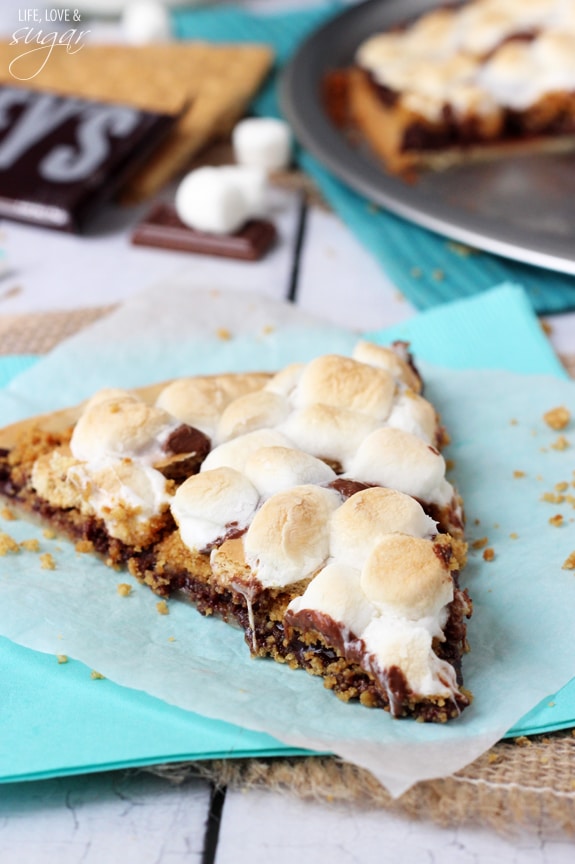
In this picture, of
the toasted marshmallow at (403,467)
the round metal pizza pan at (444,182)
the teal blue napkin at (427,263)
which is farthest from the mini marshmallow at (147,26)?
the toasted marshmallow at (403,467)

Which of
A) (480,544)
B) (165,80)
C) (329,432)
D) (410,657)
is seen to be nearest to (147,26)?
(165,80)

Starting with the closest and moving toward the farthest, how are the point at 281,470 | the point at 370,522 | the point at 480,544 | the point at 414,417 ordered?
1. the point at 370,522
2. the point at 281,470
3. the point at 480,544
4. the point at 414,417

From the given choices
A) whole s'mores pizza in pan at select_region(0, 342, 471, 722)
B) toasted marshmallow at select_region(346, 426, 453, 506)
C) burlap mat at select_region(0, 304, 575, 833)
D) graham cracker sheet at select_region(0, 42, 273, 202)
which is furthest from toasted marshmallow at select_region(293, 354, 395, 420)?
graham cracker sheet at select_region(0, 42, 273, 202)

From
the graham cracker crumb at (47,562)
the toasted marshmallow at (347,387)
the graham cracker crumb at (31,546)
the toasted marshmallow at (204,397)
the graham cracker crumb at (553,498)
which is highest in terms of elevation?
the toasted marshmallow at (347,387)

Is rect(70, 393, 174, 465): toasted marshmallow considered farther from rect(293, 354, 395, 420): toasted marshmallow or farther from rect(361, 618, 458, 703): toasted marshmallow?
rect(361, 618, 458, 703): toasted marshmallow

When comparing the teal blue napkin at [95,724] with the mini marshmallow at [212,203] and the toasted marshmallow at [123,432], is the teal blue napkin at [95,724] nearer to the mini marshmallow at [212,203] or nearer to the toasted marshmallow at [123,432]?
the toasted marshmallow at [123,432]

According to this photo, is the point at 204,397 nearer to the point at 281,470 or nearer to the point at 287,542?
the point at 281,470
